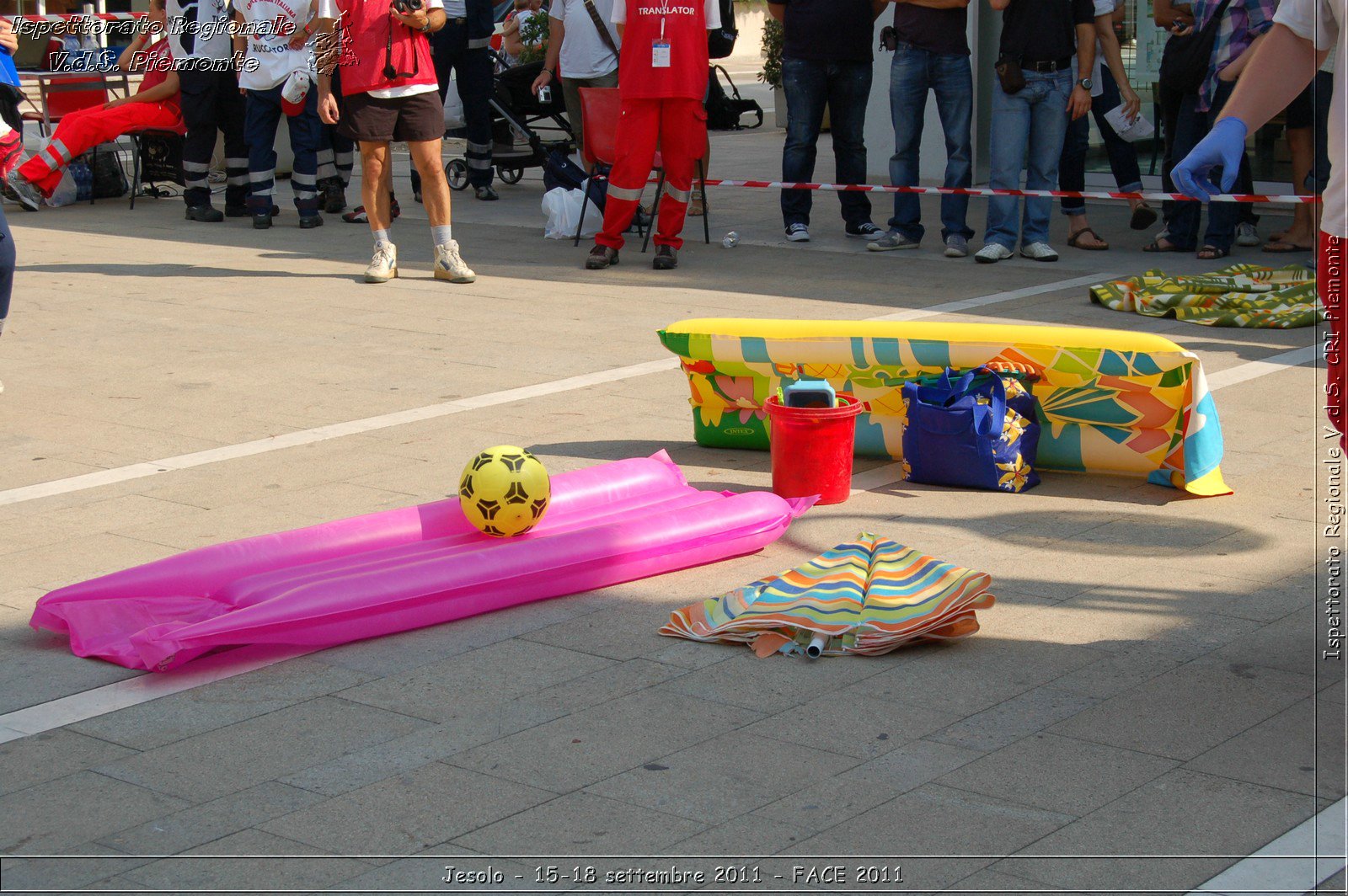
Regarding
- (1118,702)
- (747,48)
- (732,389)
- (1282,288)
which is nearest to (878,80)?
(1282,288)

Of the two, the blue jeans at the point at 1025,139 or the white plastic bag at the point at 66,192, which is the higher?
the blue jeans at the point at 1025,139

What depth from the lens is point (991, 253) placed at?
1090cm

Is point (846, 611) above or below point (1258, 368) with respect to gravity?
below

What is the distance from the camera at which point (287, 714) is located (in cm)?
393

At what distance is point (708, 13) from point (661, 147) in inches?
38.4

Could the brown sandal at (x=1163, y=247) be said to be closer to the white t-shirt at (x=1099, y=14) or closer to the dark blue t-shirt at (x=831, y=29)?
the white t-shirt at (x=1099, y=14)

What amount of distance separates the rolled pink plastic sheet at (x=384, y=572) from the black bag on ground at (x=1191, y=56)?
690 cm

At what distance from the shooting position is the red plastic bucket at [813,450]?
557 centimetres

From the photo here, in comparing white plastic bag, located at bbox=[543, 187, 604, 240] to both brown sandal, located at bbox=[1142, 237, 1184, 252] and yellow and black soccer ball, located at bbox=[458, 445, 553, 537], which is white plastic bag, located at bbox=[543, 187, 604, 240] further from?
yellow and black soccer ball, located at bbox=[458, 445, 553, 537]

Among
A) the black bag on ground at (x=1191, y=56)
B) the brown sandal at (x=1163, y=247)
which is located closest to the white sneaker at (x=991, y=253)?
the brown sandal at (x=1163, y=247)

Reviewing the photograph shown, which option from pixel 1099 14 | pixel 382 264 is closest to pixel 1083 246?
pixel 1099 14

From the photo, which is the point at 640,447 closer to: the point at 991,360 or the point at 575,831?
the point at 991,360

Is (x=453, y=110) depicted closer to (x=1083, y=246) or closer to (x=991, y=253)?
(x=991, y=253)

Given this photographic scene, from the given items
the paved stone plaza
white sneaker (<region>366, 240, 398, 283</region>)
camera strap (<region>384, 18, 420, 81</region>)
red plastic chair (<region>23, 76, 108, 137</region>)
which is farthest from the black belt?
red plastic chair (<region>23, 76, 108, 137</region>)
